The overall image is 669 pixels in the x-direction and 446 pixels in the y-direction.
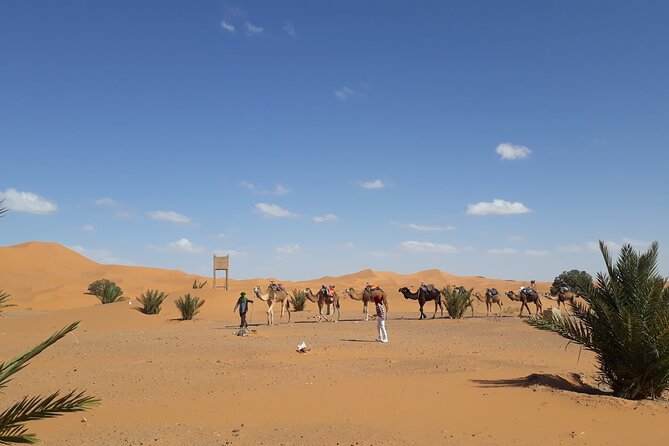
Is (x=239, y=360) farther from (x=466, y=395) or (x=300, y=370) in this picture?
(x=466, y=395)

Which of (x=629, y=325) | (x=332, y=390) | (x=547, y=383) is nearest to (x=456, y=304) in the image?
(x=547, y=383)

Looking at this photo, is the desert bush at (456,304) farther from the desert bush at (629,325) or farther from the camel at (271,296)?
the desert bush at (629,325)

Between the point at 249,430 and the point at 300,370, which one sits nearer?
the point at 249,430

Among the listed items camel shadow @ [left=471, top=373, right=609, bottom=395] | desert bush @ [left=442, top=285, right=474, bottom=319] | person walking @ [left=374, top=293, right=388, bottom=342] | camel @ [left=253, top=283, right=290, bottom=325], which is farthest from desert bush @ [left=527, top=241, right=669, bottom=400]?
desert bush @ [left=442, top=285, right=474, bottom=319]

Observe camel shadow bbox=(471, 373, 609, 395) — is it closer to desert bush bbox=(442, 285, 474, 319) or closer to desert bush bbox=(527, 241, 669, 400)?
desert bush bbox=(527, 241, 669, 400)

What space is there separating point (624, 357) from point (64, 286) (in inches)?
2341

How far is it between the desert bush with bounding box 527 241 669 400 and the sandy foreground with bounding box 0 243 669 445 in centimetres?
57

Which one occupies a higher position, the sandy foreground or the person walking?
the person walking

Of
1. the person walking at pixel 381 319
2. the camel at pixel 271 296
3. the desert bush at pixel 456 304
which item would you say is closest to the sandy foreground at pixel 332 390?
the person walking at pixel 381 319

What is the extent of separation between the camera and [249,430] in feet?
25.7

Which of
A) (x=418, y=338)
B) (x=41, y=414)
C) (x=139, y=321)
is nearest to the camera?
(x=41, y=414)

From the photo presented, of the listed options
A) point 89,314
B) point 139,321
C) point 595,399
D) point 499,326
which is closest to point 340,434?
point 595,399

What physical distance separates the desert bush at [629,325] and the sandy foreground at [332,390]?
565mm

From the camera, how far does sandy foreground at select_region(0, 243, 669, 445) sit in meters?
7.54
